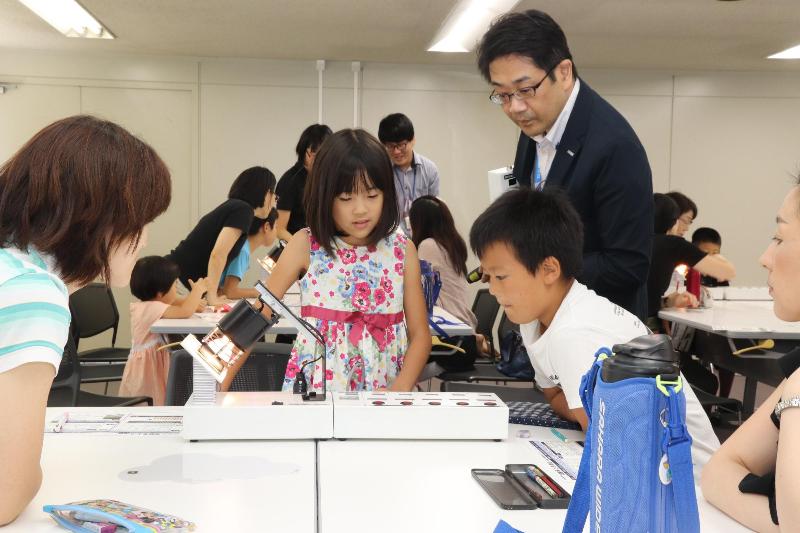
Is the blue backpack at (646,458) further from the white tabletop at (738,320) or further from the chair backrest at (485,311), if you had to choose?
the chair backrest at (485,311)

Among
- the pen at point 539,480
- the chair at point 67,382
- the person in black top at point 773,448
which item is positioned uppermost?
the person in black top at point 773,448

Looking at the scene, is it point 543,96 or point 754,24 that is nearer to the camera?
point 543,96

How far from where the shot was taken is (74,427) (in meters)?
1.79

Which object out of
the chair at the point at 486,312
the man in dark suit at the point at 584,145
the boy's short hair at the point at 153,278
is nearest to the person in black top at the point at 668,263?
the chair at the point at 486,312

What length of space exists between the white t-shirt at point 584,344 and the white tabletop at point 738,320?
240cm

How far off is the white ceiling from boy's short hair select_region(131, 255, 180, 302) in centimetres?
233

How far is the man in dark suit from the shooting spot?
219 cm

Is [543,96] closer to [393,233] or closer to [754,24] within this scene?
[393,233]

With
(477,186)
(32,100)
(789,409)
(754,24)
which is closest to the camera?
(789,409)

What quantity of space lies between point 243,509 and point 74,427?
0.68 meters

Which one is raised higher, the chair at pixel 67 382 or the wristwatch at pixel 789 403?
the wristwatch at pixel 789 403

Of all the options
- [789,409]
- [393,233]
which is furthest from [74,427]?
[789,409]

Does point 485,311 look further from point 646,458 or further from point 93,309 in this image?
point 646,458

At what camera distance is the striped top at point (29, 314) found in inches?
47.6
